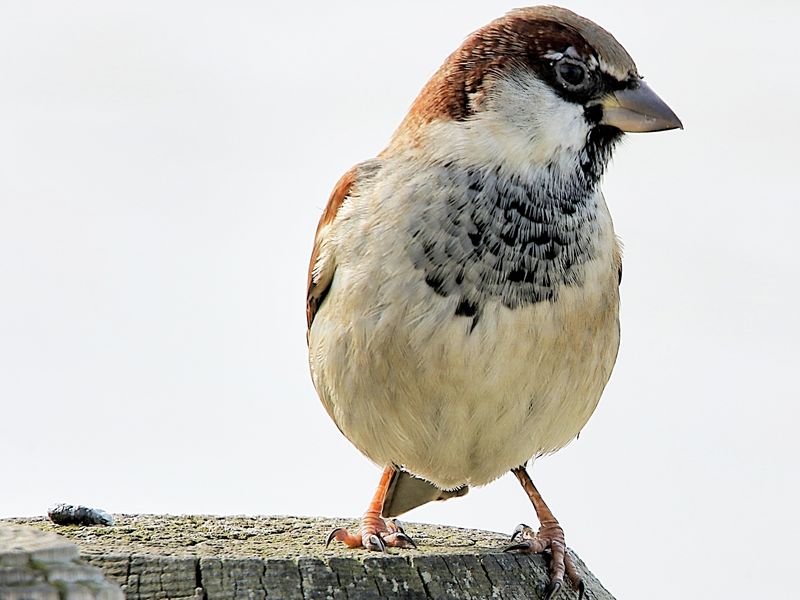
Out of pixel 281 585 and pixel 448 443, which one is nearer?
pixel 281 585

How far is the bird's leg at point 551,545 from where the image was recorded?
2.94m

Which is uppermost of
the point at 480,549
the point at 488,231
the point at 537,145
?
the point at 537,145

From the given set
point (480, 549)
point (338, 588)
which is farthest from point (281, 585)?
point (480, 549)

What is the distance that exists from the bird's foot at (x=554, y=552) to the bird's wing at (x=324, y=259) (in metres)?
0.83

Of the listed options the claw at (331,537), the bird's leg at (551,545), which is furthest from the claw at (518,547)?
the claw at (331,537)

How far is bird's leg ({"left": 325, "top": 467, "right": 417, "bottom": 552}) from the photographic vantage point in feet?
9.87

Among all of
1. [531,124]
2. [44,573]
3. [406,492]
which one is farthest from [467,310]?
[44,573]

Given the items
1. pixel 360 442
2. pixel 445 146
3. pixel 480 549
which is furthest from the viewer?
pixel 360 442

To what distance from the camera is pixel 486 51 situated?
311 cm

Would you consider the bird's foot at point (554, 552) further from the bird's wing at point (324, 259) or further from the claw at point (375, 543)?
the bird's wing at point (324, 259)

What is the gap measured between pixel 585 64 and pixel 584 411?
90cm

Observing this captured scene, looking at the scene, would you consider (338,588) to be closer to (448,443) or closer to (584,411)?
(448,443)

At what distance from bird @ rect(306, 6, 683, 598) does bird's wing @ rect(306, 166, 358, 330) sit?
0.34 feet

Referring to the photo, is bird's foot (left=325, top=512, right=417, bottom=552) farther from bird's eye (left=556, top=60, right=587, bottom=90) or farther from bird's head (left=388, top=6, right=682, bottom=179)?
bird's eye (left=556, top=60, right=587, bottom=90)
